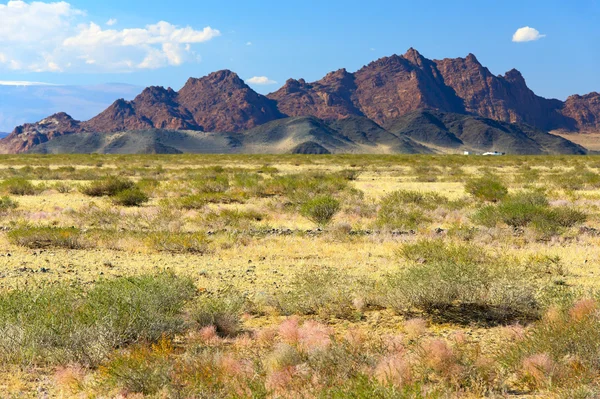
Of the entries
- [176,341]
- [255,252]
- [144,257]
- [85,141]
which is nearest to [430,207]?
[255,252]

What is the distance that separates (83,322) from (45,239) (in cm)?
694

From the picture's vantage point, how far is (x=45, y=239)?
11719mm

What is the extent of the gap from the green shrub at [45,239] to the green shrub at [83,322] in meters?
5.13

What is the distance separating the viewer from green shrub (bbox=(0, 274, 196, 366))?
534 cm

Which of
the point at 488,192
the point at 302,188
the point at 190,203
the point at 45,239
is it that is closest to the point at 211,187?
the point at 302,188

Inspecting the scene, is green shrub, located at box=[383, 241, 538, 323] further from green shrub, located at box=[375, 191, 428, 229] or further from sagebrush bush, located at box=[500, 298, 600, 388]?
green shrub, located at box=[375, 191, 428, 229]

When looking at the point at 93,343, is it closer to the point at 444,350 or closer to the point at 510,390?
the point at 444,350

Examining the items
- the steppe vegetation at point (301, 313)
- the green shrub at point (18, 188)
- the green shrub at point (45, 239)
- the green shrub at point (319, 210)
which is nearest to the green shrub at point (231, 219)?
the steppe vegetation at point (301, 313)

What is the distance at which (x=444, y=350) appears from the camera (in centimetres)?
503

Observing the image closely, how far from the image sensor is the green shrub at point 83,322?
17.5ft

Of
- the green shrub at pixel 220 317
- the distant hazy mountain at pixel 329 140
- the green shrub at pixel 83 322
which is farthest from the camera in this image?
the distant hazy mountain at pixel 329 140

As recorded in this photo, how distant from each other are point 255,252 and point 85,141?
151950 millimetres

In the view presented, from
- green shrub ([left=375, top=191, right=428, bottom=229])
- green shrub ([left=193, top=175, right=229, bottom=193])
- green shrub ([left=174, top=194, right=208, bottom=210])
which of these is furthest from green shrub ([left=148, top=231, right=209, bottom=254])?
green shrub ([left=193, top=175, right=229, bottom=193])

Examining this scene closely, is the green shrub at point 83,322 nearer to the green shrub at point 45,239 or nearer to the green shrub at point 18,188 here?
the green shrub at point 45,239
